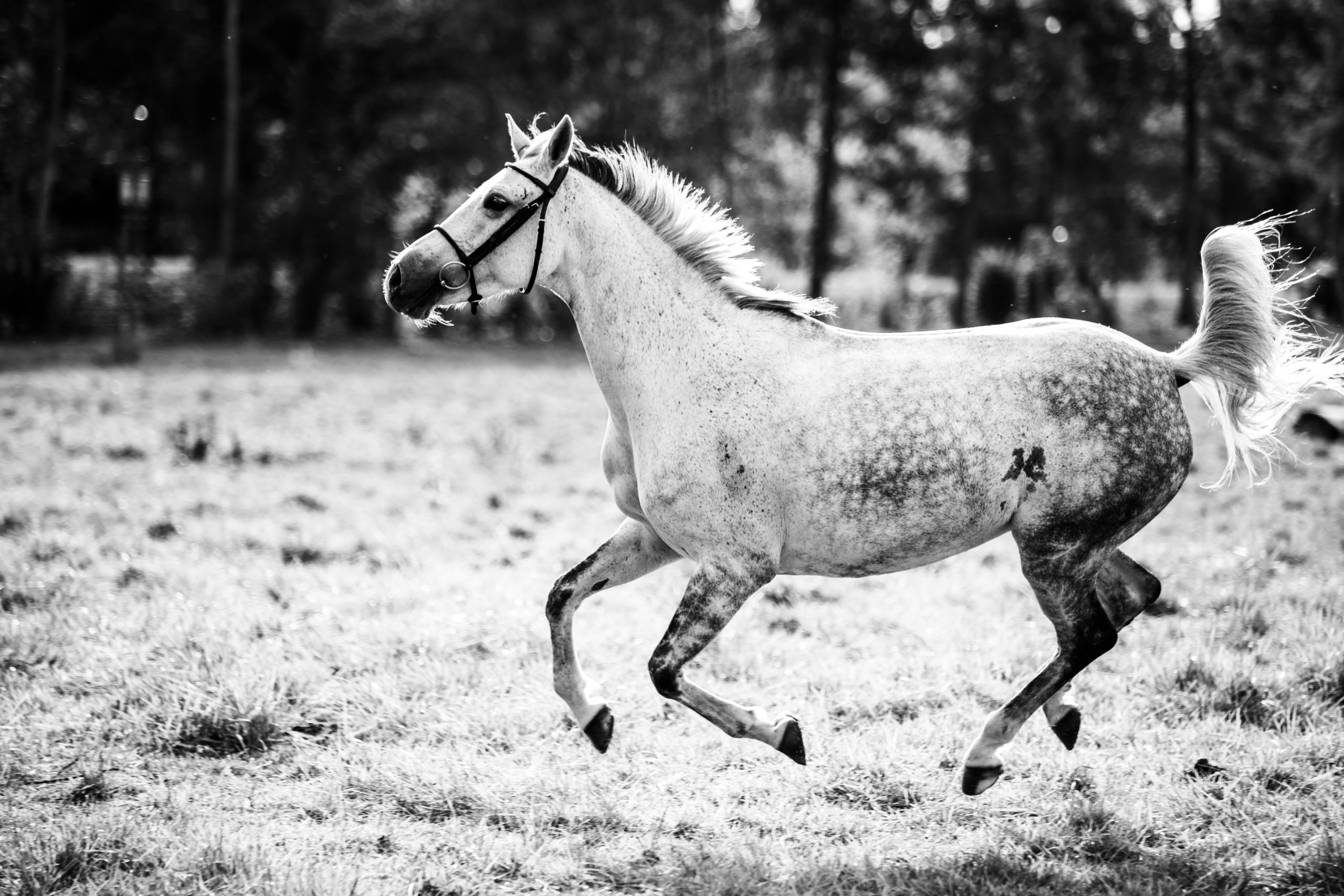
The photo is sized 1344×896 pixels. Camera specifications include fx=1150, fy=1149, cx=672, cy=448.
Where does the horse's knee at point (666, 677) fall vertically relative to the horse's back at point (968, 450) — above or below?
below

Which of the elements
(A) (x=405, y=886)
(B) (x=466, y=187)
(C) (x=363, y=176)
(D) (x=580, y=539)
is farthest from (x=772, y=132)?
(A) (x=405, y=886)

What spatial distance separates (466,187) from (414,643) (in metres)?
22.4

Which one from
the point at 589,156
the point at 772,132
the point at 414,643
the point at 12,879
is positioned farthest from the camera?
the point at 772,132

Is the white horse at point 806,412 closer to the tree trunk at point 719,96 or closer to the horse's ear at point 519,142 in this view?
the horse's ear at point 519,142

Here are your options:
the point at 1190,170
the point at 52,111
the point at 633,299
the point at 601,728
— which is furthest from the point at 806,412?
the point at 1190,170

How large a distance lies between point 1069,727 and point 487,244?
3043 mm

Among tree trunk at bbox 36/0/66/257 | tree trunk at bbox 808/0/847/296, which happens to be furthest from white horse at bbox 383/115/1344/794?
tree trunk at bbox 808/0/847/296

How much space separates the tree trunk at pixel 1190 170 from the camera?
25.1 m

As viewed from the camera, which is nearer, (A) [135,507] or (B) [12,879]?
(B) [12,879]

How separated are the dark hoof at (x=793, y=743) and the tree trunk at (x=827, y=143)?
22.3 meters

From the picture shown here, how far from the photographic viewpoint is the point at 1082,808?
4258 millimetres

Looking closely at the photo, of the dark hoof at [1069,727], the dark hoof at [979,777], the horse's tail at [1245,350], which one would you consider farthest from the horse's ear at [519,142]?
the dark hoof at [1069,727]

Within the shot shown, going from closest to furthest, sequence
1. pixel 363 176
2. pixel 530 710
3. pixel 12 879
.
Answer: pixel 12 879 < pixel 530 710 < pixel 363 176

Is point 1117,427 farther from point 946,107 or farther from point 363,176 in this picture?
point 946,107
